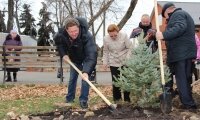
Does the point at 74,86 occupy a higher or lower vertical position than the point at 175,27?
lower

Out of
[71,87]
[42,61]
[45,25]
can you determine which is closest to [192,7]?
[45,25]

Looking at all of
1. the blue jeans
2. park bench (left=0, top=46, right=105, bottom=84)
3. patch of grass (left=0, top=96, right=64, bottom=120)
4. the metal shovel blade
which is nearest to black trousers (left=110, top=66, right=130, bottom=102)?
the blue jeans

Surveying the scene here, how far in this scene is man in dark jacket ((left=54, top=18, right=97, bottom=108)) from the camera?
7993 millimetres

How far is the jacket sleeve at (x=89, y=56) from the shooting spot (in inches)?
319

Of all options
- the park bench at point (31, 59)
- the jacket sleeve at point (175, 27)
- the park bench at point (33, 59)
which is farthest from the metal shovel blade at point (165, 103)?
the park bench at point (33, 59)

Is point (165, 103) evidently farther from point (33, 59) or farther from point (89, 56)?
point (33, 59)

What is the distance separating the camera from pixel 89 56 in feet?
27.2

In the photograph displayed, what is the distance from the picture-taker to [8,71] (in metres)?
15.5

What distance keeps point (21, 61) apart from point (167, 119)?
9475 mm

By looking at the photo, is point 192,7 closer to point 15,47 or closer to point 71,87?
point 15,47

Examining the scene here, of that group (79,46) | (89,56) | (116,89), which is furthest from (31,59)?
(89,56)

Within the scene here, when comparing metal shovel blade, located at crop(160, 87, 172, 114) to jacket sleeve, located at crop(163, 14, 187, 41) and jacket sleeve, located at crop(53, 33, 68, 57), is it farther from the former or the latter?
jacket sleeve, located at crop(53, 33, 68, 57)

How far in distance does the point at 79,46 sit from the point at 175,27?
1751mm

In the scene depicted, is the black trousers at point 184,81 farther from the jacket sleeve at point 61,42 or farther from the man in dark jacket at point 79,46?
the jacket sleeve at point 61,42
